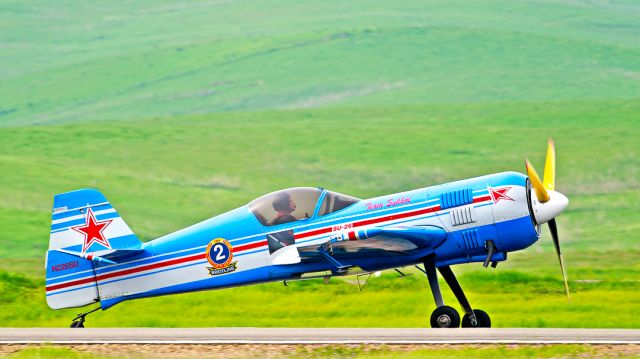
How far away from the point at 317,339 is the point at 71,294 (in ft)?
18.3

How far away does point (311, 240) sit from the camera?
16812 millimetres

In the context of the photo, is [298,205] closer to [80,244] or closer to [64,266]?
[80,244]

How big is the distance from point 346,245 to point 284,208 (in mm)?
1260

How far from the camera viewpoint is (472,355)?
12.7 metres

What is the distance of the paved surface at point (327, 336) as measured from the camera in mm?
13547

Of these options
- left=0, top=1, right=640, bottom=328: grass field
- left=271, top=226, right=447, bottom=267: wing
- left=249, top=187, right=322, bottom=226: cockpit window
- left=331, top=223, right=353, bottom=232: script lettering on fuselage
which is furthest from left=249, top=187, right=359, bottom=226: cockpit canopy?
left=0, top=1, right=640, bottom=328: grass field

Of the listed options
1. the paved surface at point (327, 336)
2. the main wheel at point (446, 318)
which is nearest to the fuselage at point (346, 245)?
the main wheel at point (446, 318)

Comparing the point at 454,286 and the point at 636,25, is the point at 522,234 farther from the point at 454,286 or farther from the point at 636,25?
the point at 636,25

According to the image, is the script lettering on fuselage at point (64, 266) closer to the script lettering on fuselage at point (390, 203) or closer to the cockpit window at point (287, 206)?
the cockpit window at point (287, 206)

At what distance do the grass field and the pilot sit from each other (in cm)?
412

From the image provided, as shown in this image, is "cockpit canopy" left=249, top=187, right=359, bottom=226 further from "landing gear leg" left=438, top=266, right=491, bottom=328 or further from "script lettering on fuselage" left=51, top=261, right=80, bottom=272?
"script lettering on fuselage" left=51, top=261, right=80, bottom=272

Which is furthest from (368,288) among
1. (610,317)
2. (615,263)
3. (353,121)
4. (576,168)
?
(353,121)

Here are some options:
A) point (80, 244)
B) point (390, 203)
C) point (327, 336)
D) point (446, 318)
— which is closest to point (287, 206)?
point (390, 203)

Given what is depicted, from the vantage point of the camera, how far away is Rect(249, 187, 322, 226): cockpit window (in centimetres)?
1698
